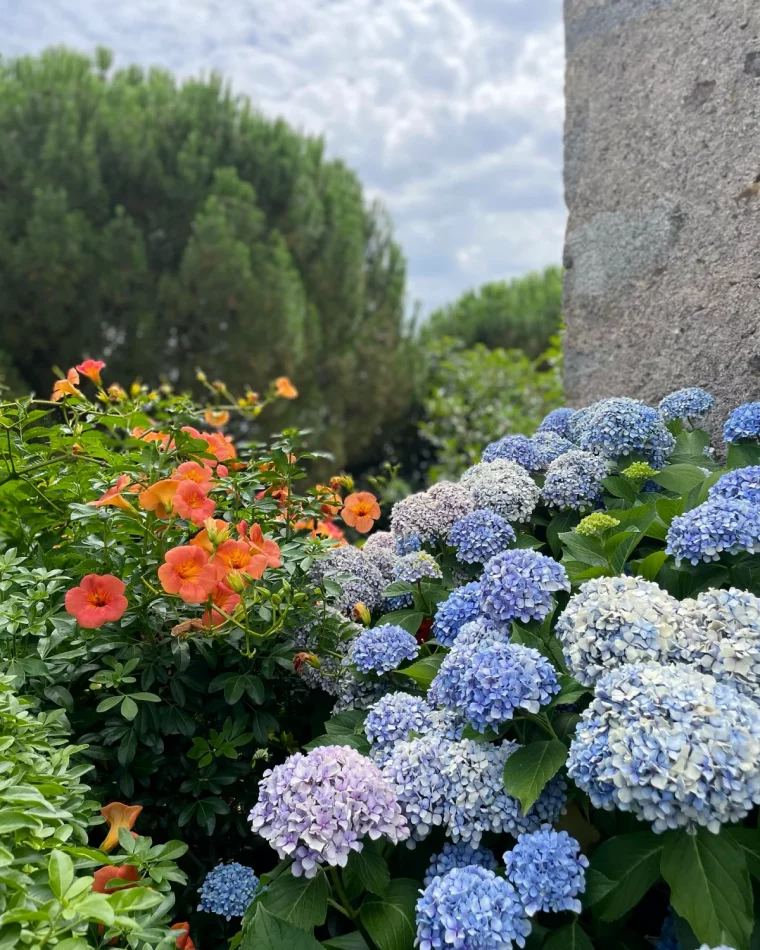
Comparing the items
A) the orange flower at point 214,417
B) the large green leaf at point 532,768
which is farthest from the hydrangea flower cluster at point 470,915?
the orange flower at point 214,417

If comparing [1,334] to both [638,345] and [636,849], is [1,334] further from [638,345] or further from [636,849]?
[636,849]

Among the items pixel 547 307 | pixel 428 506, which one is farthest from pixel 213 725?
pixel 547 307

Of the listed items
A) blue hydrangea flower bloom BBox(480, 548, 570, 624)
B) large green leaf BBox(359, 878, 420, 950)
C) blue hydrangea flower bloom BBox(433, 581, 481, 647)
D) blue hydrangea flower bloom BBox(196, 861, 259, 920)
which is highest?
blue hydrangea flower bloom BBox(480, 548, 570, 624)

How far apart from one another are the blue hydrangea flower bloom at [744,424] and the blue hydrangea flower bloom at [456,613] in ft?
2.94

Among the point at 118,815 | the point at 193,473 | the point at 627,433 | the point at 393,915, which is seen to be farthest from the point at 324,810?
the point at 627,433

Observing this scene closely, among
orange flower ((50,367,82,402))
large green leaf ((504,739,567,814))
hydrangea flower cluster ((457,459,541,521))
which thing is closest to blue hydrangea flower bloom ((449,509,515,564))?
hydrangea flower cluster ((457,459,541,521))

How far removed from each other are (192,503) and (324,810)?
0.76 m

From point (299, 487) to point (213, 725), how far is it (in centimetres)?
532

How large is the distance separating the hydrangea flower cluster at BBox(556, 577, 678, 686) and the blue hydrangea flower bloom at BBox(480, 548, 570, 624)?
0.40ft

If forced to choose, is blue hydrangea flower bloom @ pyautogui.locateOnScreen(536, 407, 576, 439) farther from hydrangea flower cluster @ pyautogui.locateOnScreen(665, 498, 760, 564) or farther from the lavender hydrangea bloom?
the lavender hydrangea bloom

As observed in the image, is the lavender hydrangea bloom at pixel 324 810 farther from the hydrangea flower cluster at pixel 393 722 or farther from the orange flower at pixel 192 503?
the orange flower at pixel 192 503

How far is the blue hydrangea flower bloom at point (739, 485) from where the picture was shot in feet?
5.13

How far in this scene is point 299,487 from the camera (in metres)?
7.16

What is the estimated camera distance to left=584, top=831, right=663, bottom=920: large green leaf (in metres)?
1.12
